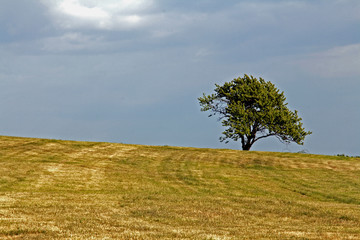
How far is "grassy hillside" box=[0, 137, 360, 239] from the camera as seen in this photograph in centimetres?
1773

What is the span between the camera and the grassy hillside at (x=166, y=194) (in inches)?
698

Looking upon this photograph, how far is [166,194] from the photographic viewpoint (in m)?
31.0

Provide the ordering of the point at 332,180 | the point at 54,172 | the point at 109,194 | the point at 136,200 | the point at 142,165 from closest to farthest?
the point at 136,200 < the point at 109,194 < the point at 54,172 < the point at 332,180 < the point at 142,165

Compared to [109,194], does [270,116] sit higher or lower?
higher

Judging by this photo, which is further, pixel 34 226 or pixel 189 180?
pixel 189 180

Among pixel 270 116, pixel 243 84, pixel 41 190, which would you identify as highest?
pixel 243 84

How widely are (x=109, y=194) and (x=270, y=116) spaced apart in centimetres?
4882

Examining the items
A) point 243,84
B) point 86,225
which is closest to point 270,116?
point 243,84

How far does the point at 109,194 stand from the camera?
29969 millimetres

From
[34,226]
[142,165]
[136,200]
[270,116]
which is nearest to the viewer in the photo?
[34,226]

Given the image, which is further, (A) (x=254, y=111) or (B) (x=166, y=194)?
(A) (x=254, y=111)

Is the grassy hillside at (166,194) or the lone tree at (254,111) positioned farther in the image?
the lone tree at (254,111)

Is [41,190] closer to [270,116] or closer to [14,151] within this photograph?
[14,151]

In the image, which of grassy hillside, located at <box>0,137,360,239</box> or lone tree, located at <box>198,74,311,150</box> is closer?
grassy hillside, located at <box>0,137,360,239</box>
